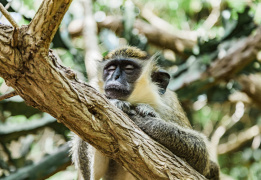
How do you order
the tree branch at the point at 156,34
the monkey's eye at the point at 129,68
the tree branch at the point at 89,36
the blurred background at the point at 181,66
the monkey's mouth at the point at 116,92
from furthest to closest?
the tree branch at the point at 156,34
the blurred background at the point at 181,66
the tree branch at the point at 89,36
the monkey's eye at the point at 129,68
the monkey's mouth at the point at 116,92

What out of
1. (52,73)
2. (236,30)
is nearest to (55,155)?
(52,73)

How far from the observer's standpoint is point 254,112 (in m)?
8.92

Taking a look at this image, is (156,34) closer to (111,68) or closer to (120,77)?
(111,68)

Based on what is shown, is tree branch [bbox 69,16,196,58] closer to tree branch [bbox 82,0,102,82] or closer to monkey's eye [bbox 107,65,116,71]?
tree branch [bbox 82,0,102,82]

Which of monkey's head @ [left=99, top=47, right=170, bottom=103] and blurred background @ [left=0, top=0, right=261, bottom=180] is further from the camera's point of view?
blurred background @ [left=0, top=0, right=261, bottom=180]

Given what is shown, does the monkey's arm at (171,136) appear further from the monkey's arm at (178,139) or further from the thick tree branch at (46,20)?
the thick tree branch at (46,20)

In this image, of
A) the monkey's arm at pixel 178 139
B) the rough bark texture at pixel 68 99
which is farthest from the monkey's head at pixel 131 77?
the rough bark texture at pixel 68 99

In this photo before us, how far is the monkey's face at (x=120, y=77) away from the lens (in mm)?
3379

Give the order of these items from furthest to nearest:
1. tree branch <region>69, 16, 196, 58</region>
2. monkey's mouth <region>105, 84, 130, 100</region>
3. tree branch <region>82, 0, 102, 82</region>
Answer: tree branch <region>69, 16, 196, 58</region> → tree branch <region>82, 0, 102, 82</region> → monkey's mouth <region>105, 84, 130, 100</region>

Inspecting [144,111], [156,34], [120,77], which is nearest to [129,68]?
[120,77]

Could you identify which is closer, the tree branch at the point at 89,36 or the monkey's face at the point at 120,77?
the monkey's face at the point at 120,77

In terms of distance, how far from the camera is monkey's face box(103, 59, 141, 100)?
3379 mm

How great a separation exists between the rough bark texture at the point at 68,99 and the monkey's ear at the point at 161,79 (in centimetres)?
121

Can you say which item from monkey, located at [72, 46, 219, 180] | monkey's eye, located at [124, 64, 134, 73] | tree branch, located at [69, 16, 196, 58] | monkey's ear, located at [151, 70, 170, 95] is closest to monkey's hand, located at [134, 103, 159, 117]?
monkey, located at [72, 46, 219, 180]
